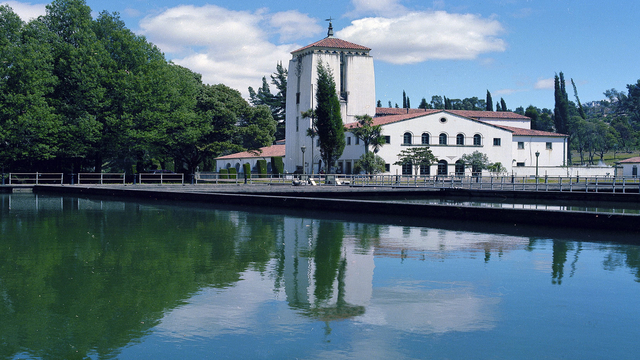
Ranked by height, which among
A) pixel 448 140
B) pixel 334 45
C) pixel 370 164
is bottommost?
pixel 370 164

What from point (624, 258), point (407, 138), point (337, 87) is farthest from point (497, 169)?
point (624, 258)

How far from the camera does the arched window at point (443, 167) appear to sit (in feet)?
230

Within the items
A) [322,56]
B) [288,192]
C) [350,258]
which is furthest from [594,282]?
[322,56]

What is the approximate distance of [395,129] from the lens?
6850 centimetres

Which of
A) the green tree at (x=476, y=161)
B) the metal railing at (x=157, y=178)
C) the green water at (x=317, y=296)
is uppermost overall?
the green tree at (x=476, y=161)

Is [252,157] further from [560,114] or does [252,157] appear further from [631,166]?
[560,114]

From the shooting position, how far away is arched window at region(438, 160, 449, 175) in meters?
70.1

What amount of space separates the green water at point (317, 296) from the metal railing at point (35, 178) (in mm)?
35988

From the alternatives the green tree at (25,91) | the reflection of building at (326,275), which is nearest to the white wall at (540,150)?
the green tree at (25,91)

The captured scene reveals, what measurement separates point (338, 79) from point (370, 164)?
17893 mm

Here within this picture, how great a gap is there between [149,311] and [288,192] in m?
29.7

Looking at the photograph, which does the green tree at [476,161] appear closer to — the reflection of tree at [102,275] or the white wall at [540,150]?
the white wall at [540,150]

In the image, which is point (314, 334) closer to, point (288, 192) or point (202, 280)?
point (202, 280)

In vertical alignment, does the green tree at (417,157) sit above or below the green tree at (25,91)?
below
